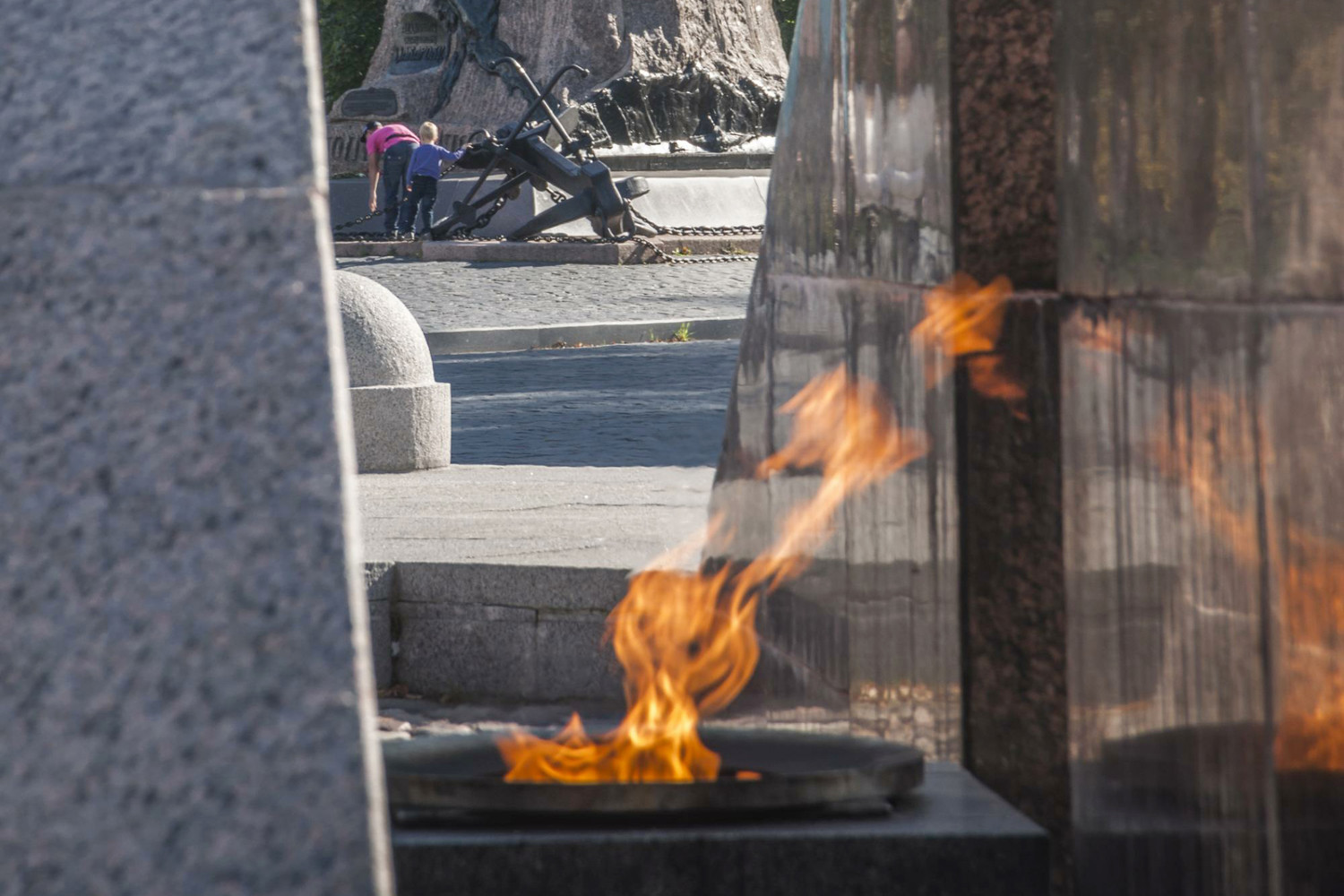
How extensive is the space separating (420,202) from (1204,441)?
21.1 m

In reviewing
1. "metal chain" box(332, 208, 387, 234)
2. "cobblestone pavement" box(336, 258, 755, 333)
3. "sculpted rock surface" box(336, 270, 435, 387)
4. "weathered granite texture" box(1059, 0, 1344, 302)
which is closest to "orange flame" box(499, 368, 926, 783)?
"weathered granite texture" box(1059, 0, 1344, 302)

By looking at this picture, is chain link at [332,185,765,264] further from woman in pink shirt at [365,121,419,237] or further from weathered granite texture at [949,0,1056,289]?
weathered granite texture at [949,0,1056,289]

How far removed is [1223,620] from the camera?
244cm

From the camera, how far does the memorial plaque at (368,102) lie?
25.6m

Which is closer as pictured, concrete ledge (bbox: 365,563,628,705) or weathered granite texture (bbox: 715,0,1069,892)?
weathered granite texture (bbox: 715,0,1069,892)

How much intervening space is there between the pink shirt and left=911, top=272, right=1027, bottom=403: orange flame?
69.2 feet

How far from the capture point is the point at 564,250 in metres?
20.4

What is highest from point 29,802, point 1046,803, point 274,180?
point 274,180

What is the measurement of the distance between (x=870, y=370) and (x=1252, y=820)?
0.95m

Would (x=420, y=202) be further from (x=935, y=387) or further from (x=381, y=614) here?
(x=935, y=387)

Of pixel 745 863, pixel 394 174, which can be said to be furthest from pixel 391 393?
pixel 394 174

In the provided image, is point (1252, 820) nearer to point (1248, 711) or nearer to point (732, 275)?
point (1248, 711)

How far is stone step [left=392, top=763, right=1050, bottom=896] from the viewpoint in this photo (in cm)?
223

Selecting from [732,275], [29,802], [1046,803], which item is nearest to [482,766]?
[1046,803]
